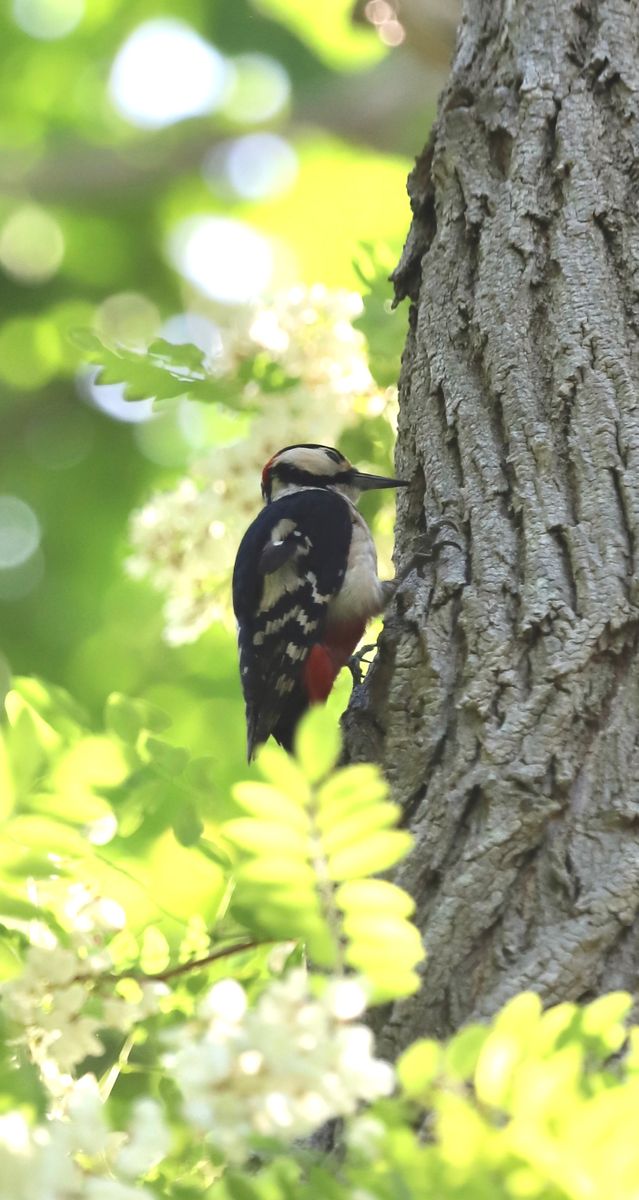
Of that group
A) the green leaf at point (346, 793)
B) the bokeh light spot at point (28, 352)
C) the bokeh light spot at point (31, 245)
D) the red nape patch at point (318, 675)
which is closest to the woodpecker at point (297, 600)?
the red nape patch at point (318, 675)

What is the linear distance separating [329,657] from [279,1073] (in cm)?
180

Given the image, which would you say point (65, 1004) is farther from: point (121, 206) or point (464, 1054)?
point (121, 206)

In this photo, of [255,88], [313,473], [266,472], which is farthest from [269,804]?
[255,88]

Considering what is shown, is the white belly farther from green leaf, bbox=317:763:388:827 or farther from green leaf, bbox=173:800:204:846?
green leaf, bbox=317:763:388:827

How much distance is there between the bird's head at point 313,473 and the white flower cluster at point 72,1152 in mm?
2084

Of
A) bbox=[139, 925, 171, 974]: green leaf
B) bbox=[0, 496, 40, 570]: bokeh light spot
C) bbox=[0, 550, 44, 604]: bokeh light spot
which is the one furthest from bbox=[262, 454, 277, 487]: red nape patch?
bbox=[0, 496, 40, 570]: bokeh light spot

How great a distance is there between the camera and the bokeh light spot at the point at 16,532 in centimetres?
550

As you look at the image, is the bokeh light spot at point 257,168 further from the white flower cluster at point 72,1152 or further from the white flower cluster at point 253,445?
the white flower cluster at point 72,1152

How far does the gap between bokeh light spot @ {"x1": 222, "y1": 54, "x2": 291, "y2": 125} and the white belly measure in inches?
160

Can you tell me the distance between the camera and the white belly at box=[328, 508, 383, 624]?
8.72 feet

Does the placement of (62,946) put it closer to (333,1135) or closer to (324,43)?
(333,1135)

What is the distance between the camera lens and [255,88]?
6422mm

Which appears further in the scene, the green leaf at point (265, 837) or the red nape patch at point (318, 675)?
the red nape patch at point (318, 675)

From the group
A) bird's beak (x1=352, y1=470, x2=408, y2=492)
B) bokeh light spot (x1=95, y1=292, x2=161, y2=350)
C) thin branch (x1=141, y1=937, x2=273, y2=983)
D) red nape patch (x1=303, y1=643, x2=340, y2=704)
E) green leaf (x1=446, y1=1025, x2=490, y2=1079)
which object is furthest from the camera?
bokeh light spot (x1=95, y1=292, x2=161, y2=350)
